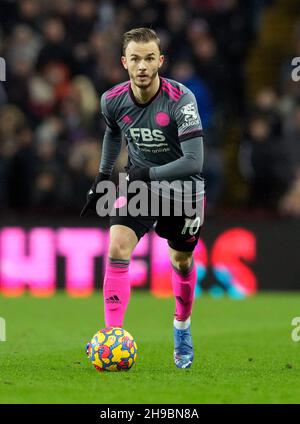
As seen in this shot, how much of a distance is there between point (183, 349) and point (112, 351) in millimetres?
763

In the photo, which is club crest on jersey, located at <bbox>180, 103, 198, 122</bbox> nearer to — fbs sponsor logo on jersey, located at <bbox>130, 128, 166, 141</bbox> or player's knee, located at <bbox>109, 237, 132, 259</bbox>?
fbs sponsor logo on jersey, located at <bbox>130, 128, 166, 141</bbox>

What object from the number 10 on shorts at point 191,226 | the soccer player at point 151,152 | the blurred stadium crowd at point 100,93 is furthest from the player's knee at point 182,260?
the blurred stadium crowd at point 100,93

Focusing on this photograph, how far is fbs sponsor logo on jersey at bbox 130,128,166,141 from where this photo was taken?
7777 mm

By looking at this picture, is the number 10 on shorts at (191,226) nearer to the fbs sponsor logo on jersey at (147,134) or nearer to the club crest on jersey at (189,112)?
the fbs sponsor logo on jersey at (147,134)

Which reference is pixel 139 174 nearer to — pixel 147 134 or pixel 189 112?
pixel 147 134

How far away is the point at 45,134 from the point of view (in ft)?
51.7

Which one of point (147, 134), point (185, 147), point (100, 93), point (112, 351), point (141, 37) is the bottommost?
point (112, 351)

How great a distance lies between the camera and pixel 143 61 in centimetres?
766

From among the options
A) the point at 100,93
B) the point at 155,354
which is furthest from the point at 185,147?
the point at 100,93

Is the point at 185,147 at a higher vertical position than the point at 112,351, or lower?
higher

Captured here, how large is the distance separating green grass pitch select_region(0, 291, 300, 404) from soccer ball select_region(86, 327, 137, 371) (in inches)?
3.5
